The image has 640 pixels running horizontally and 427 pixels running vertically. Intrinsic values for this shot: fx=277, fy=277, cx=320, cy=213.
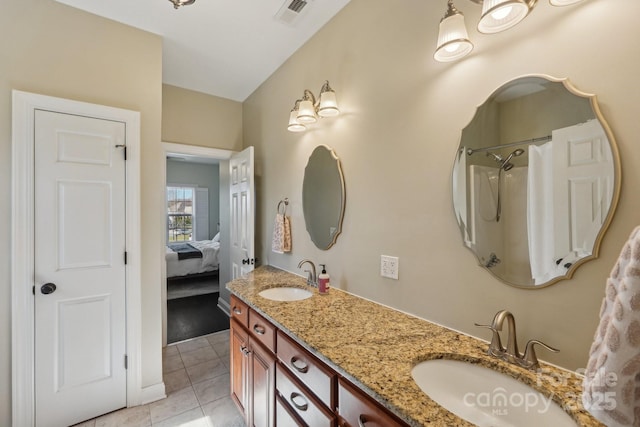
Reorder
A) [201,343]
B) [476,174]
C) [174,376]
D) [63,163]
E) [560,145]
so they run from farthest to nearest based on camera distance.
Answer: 1. [201,343]
2. [174,376]
3. [63,163]
4. [476,174]
5. [560,145]

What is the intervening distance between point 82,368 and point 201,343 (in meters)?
1.25

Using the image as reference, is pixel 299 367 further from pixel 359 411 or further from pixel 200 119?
pixel 200 119

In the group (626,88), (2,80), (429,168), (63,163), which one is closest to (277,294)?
(429,168)

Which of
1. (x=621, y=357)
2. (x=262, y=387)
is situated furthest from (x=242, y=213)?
(x=621, y=357)

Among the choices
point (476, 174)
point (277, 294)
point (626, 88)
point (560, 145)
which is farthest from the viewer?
point (277, 294)

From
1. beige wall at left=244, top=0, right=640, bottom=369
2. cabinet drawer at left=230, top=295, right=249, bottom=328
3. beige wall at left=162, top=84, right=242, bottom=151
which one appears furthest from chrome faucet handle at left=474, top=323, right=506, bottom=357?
beige wall at left=162, top=84, right=242, bottom=151

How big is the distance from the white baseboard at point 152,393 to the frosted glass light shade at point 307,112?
235cm

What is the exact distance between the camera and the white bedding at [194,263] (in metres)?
5.04

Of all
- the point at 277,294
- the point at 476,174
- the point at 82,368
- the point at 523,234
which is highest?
the point at 476,174

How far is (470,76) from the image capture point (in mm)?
1198

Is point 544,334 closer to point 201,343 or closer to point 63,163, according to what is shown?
point 63,163

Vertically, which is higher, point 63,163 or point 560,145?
point 63,163

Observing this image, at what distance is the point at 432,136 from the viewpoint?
134cm

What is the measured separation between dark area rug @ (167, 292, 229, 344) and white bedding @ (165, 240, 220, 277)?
0.76 metres
